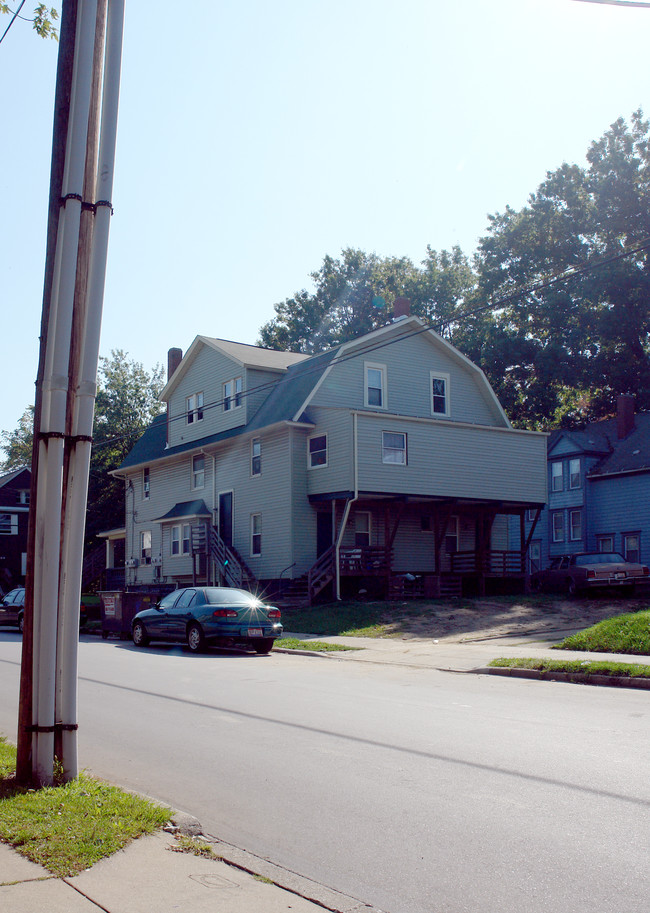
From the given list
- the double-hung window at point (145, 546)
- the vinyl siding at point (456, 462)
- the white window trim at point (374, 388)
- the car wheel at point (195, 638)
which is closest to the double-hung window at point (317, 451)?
the vinyl siding at point (456, 462)

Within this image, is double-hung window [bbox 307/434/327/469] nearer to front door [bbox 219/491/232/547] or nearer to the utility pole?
front door [bbox 219/491/232/547]

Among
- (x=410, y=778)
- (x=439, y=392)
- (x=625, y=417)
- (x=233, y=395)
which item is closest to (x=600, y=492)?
(x=625, y=417)

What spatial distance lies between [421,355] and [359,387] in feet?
10.7

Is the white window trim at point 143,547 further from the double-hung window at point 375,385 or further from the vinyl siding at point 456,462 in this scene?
the vinyl siding at point 456,462

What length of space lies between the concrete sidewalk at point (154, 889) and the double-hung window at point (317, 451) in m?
24.6

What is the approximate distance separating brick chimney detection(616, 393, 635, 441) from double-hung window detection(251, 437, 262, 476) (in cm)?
2085

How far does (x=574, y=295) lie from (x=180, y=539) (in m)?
28.0

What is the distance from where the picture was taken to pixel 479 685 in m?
13.2

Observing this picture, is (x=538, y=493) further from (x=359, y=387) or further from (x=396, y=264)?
(x=396, y=264)

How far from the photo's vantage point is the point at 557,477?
45.6m

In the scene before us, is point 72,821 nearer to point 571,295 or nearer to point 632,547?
point 632,547

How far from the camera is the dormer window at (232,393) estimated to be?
33750 millimetres

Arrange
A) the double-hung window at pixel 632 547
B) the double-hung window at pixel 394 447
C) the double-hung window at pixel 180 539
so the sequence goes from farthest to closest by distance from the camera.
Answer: the double-hung window at pixel 632 547, the double-hung window at pixel 180 539, the double-hung window at pixel 394 447

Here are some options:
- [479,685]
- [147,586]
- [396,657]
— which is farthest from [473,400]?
[479,685]
